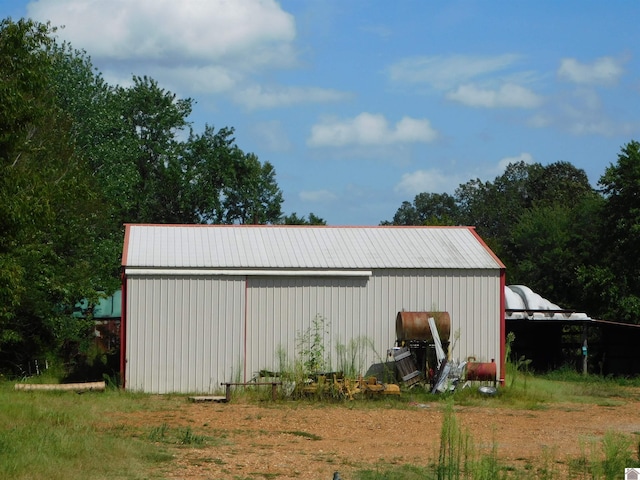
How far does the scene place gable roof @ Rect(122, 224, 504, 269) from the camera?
76.2 feet

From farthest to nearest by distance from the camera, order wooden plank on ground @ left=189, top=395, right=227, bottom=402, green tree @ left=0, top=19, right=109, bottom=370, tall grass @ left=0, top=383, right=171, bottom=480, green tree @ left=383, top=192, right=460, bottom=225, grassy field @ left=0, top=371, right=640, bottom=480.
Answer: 1. green tree @ left=383, top=192, right=460, bottom=225
2. wooden plank on ground @ left=189, top=395, right=227, bottom=402
3. green tree @ left=0, top=19, right=109, bottom=370
4. tall grass @ left=0, top=383, right=171, bottom=480
5. grassy field @ left=0, top=371, right=640, bottom=480

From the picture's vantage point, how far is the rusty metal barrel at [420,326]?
22.4 metres

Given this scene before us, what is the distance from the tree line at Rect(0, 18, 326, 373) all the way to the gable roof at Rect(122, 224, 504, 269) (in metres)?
2.17

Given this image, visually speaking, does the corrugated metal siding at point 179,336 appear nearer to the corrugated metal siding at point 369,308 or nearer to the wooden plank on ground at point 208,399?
the corrugated metal siding at point 369,308

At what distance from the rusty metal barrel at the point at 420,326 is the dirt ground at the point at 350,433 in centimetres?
203

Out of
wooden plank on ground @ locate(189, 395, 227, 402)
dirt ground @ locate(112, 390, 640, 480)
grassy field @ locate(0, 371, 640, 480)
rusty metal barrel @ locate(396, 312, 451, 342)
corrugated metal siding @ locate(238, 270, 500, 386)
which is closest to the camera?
grassy field @ locate(0, 371, 640, 480)

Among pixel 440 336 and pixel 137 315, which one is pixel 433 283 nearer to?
pixel 440 336

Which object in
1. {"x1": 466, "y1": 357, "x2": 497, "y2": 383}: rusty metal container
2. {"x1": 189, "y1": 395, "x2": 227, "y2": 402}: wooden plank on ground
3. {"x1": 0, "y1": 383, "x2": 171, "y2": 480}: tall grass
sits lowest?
{"x1": 189, "y1": 395, "x2": 227, "y2": 402}: wooden plank on ground

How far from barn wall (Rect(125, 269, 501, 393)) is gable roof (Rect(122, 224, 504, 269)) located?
1.23ft

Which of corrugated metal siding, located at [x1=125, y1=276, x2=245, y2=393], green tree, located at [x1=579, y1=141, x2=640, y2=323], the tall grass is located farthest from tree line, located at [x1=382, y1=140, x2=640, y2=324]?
the tall grass

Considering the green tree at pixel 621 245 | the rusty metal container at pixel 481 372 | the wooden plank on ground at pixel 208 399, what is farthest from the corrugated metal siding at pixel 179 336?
the green tree at pixel 621 245

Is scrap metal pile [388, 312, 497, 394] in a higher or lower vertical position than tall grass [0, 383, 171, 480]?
higher

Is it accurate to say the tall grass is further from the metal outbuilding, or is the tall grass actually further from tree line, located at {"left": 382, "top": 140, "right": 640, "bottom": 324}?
tree line, located at {"left": 382, "top": 140, "right": 640, "bottom": 324}

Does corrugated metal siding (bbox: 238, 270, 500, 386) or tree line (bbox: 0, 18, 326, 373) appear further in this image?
corrugated metal siding (bbox: 238, 270, 500, 386)
